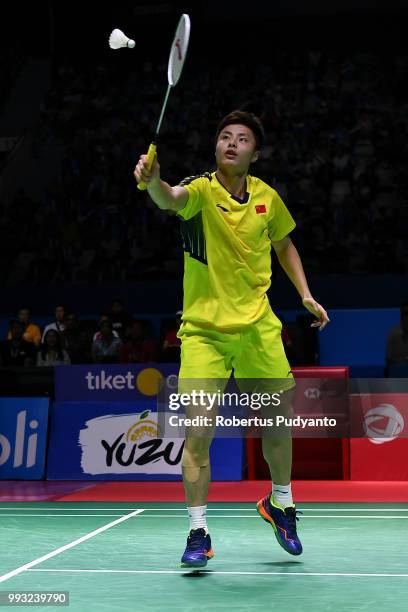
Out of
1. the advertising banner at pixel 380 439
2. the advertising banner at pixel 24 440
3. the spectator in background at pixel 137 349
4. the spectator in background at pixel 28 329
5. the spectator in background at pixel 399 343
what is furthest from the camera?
the spectator in background at pixel 28 329

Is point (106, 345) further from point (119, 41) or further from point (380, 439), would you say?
point (119, 41)

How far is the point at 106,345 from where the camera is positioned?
1012 centimetres

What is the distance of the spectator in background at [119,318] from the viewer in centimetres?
1044

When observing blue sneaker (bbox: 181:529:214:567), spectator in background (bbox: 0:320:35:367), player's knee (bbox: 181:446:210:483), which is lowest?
blue sneaker (bbox: 181:529:214:567)

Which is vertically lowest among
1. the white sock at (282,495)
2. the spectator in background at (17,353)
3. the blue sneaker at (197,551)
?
the blue sneaker at (197,551)

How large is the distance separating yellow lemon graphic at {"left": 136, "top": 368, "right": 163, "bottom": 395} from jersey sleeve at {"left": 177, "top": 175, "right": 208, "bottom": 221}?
4310 mm

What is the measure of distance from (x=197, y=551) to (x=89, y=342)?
681 cm

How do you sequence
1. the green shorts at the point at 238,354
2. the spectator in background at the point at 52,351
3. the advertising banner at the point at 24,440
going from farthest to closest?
the spectator in background at the point at 52,351
the advertising banner at the point at 24,440
the green shorts at the point at 238,354

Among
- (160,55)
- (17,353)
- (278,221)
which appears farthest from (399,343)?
(160,55)

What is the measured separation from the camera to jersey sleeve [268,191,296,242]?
14.3ft

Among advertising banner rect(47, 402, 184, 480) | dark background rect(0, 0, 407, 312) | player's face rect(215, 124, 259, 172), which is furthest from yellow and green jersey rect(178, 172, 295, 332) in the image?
dark background rect(0, 0, 407, 312)

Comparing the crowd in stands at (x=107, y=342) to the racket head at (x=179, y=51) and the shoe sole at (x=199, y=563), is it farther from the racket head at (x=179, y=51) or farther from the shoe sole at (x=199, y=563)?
the racket head at (x=179, y=51)

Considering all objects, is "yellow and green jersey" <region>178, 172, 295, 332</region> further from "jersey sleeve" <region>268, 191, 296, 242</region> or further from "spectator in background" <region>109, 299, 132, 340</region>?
"spectator in background" <region>109, 299, 132, 340</region>

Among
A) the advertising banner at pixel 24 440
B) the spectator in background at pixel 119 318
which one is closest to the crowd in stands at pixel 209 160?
the spectator in background at pixel 119 318
